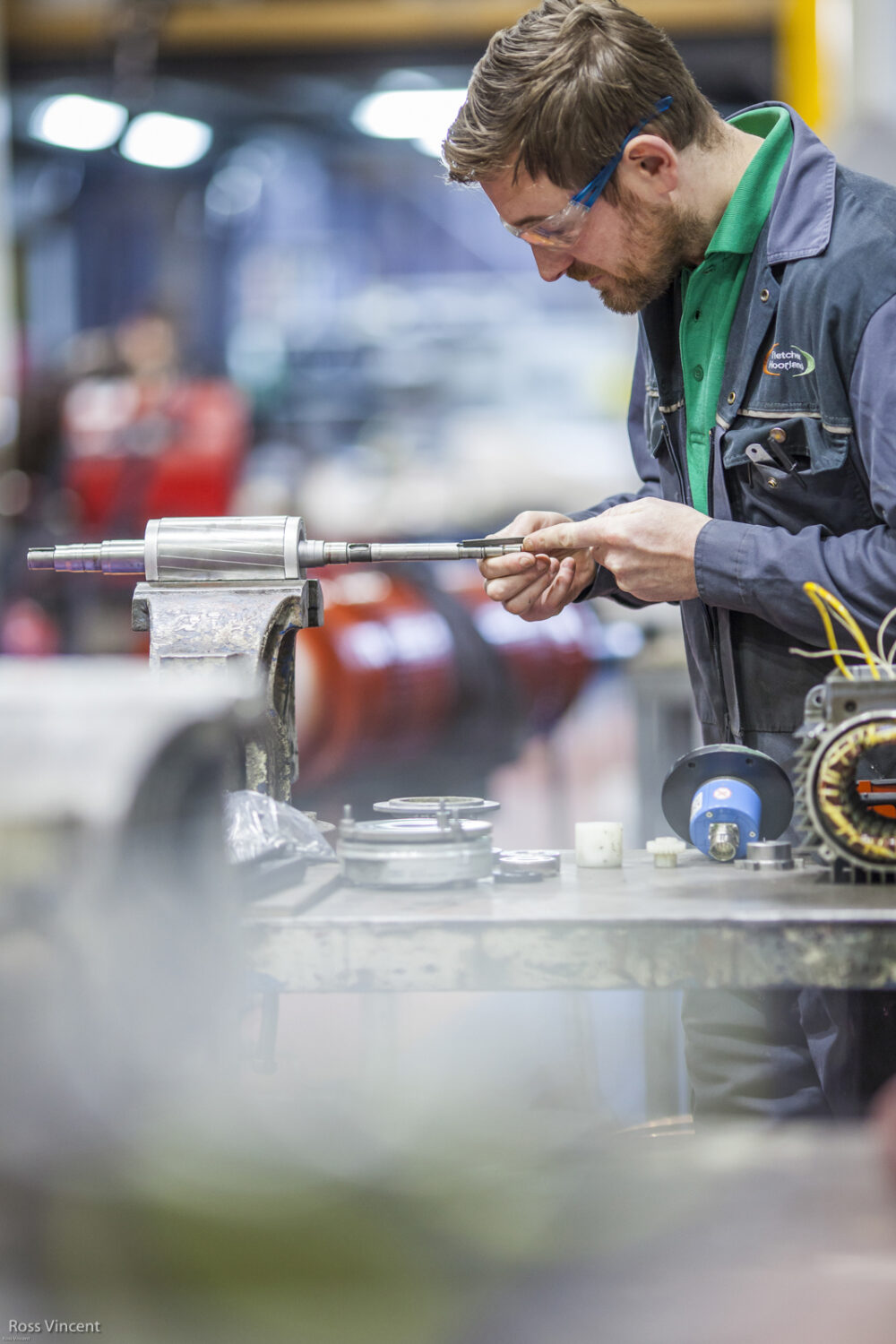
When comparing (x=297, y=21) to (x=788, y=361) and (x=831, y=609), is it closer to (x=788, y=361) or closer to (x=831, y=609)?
(x=788, y=361)

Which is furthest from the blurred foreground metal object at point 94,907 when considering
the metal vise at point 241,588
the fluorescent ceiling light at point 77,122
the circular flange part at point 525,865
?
the fluorescent ceiling light at point 77,122

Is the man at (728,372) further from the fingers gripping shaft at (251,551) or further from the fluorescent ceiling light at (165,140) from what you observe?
the fluorescent ceiling light at (165,140)

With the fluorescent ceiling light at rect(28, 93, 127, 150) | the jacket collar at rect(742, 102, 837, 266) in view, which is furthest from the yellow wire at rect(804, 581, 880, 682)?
the fluorescent ceiling light at rect(28, 93, 127, 150)

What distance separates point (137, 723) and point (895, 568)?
0.74 metres

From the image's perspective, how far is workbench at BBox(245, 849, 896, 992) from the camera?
102 centimetres

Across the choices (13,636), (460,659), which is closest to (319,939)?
(460,659)

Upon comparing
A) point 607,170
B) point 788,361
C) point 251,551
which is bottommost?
point 251,551

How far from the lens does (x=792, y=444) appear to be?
151cm

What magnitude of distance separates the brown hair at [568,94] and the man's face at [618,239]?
28mm

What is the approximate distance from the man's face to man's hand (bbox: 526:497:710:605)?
0.34 meters

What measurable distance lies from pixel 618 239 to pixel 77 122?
7977 millimetres

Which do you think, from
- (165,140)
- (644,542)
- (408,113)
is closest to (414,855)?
(644,542)

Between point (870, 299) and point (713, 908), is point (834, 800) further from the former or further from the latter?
point (870, 299)

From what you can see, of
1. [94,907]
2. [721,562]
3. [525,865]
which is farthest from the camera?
[721,562]
